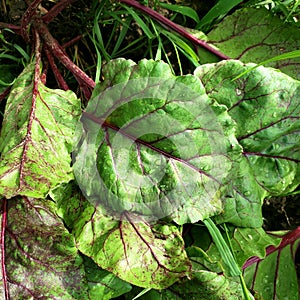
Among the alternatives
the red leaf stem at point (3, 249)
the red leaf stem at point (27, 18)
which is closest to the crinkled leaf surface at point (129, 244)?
the red leaf stem at point (3, 249)

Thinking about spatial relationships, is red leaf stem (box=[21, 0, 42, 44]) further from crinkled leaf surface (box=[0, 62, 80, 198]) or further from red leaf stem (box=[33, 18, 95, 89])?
crinkled leaf surface (box=[0, 62, 80, 198])

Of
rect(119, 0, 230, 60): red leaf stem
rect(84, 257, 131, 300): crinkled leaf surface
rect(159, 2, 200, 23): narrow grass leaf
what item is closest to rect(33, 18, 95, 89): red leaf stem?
rect(119, 0, 230, 60): red leaf stem

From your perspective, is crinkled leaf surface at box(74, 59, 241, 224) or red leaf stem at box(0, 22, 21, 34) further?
red leaf stem at box(0, 22, 21, 34)

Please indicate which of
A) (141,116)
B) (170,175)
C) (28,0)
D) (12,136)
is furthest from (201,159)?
(28,0)

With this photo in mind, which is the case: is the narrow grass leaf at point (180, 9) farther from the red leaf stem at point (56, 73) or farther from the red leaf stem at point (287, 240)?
the red leaf stem at point (287, 240)

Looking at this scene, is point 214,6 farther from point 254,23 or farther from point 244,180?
point 244,180

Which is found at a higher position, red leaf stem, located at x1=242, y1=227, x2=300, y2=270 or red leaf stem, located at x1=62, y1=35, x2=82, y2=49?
red leaf stem, located at x1=62, y1=35, x2=82, y2=49
